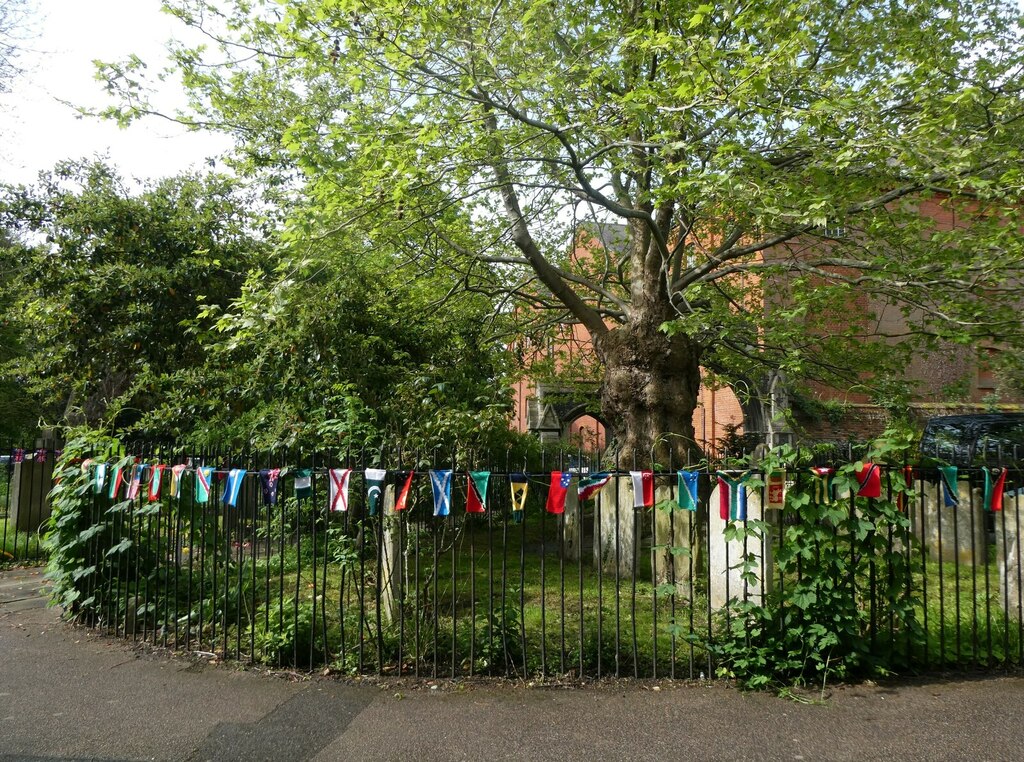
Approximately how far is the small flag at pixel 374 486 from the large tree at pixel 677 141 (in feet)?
9.91

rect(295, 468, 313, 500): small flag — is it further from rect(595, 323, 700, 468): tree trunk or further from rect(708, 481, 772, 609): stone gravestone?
rect(595, 323, 700, 468): tree trunk

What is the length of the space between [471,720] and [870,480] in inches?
124

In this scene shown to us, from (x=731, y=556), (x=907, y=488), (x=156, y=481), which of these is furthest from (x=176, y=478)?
(x=907, y=488)

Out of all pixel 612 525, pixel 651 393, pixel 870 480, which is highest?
pixel 651 393

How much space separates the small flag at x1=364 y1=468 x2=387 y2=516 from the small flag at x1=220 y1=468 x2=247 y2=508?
1.02 metres

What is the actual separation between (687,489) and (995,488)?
7.88 ft

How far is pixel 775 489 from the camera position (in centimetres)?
530

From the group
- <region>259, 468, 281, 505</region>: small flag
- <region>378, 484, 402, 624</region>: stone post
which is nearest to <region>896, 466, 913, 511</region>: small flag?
<region>378, 484, 402, 624</region>: stone post

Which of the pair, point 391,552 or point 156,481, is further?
point 156,481

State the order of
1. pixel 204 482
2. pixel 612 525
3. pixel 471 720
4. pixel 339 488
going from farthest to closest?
pixel 612 525
pixel 204 482
pixel 339 488
pixel 471 720

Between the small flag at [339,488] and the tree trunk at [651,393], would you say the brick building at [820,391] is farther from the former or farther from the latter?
the small flag at [339,488]

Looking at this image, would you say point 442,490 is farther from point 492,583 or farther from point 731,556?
point 731,556

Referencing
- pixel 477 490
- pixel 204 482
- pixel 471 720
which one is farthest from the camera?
pixel 204 482

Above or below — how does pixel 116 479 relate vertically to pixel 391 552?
above
